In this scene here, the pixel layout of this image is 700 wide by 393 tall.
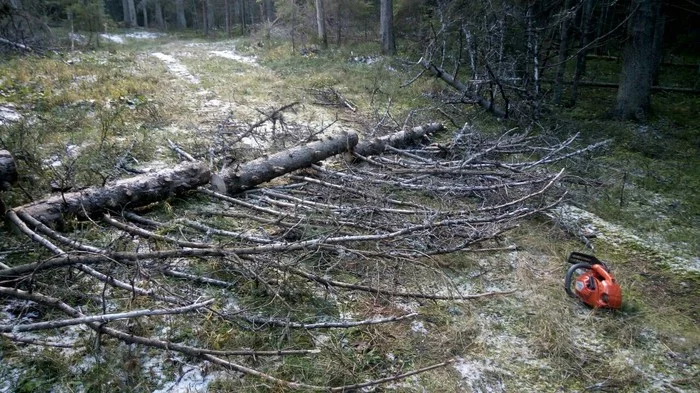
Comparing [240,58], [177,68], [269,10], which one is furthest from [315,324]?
[269,10]

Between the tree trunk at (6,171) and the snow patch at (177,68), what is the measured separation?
8.96 meters

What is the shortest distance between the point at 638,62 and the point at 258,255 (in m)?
10.3

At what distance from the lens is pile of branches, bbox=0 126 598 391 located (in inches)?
112

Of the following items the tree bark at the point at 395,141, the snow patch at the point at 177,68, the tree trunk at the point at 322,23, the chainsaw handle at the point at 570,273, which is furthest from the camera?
the tree trunk at the point at 322,23

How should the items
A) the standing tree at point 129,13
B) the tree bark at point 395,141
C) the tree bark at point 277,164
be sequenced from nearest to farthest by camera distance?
→ 1. the tree bark at point 277,164
2. the tree bark at point 395,141
3. the standing tree at point 129,13

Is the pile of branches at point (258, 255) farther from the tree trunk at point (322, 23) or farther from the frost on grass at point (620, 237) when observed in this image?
the tree trunk at point (322, 23)

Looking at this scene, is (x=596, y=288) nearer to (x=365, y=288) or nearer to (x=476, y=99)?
(x=365, y=288)

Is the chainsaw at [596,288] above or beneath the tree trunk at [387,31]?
beneath

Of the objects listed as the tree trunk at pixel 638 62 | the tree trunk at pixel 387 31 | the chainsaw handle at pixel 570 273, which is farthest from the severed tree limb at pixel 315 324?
the tree trunk at pixel 387 31

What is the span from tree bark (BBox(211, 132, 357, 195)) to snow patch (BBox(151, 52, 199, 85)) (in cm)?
790

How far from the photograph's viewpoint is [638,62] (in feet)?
31.5

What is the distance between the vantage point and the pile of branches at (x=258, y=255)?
284 centimetres

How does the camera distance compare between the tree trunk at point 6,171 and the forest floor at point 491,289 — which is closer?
the forest floor at point 491,289

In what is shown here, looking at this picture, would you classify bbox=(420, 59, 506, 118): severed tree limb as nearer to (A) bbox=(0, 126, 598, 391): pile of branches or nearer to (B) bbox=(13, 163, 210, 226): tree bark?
(A) bbox=(0, 126, 598, 391): pile of branches
